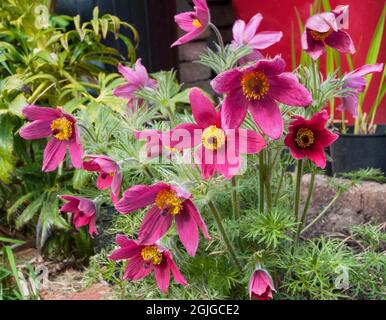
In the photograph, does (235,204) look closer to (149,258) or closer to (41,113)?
(149,258)

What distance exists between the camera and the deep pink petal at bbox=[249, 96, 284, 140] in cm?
81

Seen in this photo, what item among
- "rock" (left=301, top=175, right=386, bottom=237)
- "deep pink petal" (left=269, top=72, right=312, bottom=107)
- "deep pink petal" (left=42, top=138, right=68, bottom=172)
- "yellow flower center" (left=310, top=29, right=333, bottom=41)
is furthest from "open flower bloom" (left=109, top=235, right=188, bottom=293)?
"rock" (left=301, top=175, right=386, bottom=237)

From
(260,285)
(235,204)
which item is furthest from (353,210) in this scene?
(260,285)

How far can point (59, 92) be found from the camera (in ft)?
5.84

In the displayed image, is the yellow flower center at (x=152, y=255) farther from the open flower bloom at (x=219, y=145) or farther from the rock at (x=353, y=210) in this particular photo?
the rock at (x=353, y=210)

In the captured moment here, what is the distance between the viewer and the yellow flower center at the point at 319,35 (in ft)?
→ 2.73

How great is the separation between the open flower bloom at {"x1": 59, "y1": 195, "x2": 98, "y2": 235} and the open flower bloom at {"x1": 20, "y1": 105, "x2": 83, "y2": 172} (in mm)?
80

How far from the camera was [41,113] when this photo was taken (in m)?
1.01

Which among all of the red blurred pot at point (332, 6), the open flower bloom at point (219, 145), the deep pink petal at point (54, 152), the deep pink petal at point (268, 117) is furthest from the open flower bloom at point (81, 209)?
the red blurred pot at point (332, 6)

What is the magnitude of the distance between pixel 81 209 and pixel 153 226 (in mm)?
217

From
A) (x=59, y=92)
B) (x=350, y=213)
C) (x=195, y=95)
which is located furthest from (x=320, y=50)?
(x=59, y=92)

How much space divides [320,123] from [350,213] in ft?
2.45
